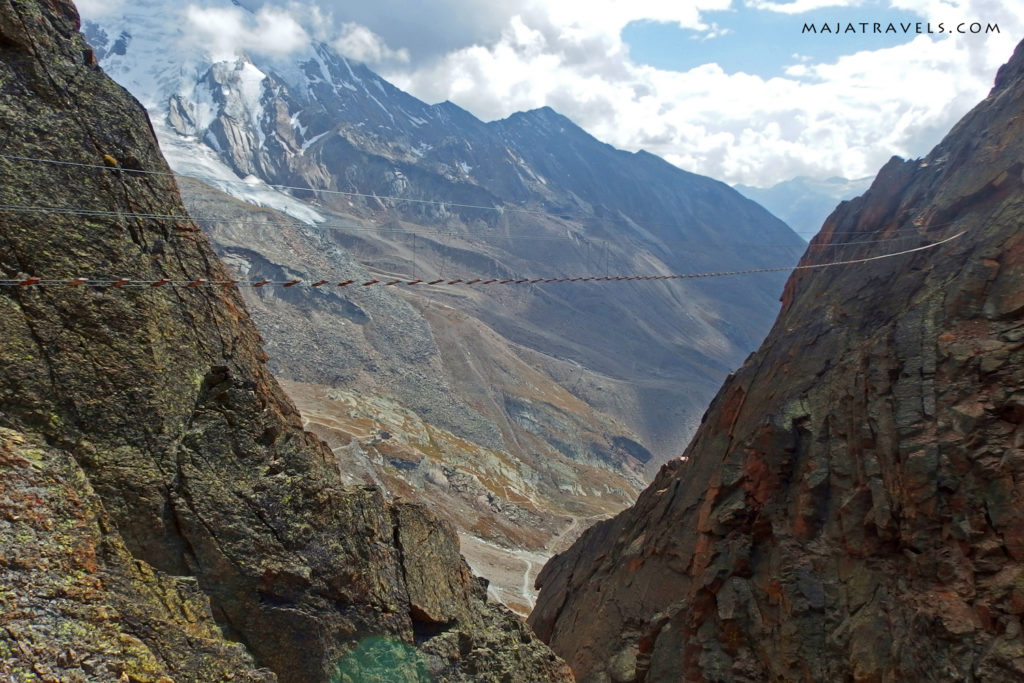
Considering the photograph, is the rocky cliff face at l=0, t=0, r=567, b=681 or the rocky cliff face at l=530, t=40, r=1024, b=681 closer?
the rocky cliff face at l=0, t=0, r=567, b=681

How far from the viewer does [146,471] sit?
43.1ft

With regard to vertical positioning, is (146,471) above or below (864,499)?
below

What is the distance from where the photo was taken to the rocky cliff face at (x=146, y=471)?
35.3 feet

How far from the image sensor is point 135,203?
15383 millimetres

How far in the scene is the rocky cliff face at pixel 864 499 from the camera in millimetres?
18250

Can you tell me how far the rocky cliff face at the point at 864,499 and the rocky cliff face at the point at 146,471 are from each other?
8.96 meters

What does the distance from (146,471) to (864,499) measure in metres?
19.2

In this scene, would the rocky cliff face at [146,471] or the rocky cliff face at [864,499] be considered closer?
the rocky cliff face at [146,471]

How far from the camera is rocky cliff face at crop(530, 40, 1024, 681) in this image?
1825cm

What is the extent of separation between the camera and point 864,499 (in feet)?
71.0

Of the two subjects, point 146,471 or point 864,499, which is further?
point 864,499

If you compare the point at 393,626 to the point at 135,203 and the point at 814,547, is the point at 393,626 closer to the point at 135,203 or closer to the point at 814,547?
the point at 135,203

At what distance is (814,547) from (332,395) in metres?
102

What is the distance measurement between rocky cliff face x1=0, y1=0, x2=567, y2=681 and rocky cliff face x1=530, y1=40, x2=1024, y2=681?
8962 mm
